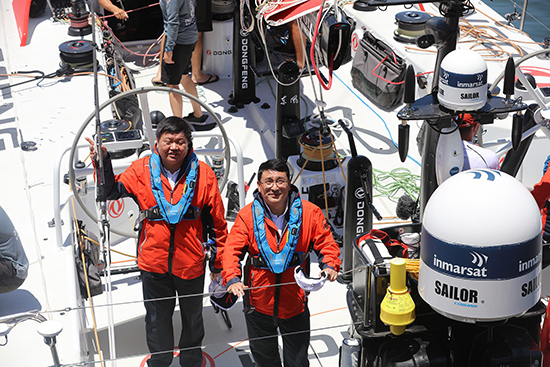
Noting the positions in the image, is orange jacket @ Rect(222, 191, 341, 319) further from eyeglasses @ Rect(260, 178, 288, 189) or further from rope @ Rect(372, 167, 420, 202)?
rope @ Rect(372, 167, 420, 202)

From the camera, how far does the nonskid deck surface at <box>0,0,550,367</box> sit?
2.75 meters

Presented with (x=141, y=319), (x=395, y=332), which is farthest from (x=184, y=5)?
(x=395, y=332)

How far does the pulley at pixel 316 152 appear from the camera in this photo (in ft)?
15.8

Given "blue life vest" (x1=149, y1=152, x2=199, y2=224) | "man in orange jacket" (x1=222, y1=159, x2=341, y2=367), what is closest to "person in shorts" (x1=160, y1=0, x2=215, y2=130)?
"blue life vest" (x1=149, y1=152, x2=199, y2=224)

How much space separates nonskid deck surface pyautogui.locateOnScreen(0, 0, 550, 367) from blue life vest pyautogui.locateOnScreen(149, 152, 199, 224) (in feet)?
1.70

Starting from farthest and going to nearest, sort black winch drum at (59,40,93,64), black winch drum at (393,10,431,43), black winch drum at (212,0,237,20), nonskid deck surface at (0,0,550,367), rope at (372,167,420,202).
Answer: black winch drum at (393,10,431,43) < black winch drum at (59,40,93,64) < black winch drum at (212,0,237,20) < rope at (372,167,420,202) < nonskid deck surface at (0,0,550,367)

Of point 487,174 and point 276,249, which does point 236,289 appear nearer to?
point 276,249

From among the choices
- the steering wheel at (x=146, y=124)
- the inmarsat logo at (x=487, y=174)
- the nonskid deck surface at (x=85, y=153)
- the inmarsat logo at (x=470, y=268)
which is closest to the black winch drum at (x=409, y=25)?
the nonskid deck surface at (x=85, y=153)

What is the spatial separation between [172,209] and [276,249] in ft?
1.84

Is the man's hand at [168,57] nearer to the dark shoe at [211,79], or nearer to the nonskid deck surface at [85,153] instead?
the nonskid deck surface at [85,153]

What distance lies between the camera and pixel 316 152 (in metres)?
→ 4.84

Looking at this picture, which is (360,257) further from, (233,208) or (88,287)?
(233,208)

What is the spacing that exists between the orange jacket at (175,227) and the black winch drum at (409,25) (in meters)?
4.41

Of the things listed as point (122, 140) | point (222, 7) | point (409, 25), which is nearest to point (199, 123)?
point (222, 7)
